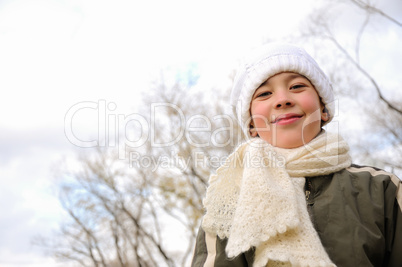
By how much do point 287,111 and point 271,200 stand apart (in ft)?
1.74

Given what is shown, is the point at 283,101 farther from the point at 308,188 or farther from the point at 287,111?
the point at 308,188

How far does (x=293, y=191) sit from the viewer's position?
6.27ft

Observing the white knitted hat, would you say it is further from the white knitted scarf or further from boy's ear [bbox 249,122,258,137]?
the white knitted scarf

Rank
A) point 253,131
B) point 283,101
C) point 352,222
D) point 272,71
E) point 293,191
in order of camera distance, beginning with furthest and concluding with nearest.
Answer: point 253,131 < point 272,71 < point 283,101 < point 293,191 < point 352,222

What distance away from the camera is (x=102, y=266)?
16234mm

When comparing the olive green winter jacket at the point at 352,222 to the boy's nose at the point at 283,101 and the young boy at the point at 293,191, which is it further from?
the boy's nose at the point at 283,101

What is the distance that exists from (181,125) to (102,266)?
6.86 m

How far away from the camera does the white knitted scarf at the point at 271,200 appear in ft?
5.74

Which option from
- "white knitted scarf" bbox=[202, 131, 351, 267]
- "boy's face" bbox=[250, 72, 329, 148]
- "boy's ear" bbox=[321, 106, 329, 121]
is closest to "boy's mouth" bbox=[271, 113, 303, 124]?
"boy's face" bbox=[250, 72, 329, 148]

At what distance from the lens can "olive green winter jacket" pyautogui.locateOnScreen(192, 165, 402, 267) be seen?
5.78ft

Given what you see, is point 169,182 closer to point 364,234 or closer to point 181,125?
point 181,125

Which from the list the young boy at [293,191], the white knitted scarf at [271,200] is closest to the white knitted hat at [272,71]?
the young boy at [293,191]

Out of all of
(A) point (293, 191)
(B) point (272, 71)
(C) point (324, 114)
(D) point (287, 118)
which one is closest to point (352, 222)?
(A) point (293, 191)

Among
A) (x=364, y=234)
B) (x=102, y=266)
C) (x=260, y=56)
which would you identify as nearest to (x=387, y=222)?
(x=364, y=234)
